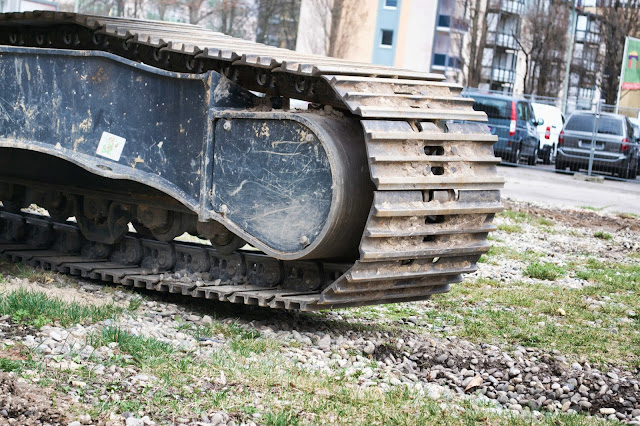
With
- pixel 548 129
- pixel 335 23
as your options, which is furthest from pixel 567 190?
pixel 335 23

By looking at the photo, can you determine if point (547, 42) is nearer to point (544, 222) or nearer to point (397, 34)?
point (397, 34)

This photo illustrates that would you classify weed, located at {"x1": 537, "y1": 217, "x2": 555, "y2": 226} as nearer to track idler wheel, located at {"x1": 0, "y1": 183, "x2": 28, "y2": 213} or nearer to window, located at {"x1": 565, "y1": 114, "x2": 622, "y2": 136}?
track idler wheel, located at {"x1": 0, "y1": 183, "x2": 28, "y2": 213}

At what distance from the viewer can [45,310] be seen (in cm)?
670

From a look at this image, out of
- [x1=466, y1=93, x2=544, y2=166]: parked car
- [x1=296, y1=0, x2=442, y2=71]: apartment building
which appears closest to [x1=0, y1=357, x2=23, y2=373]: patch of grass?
[x1=466, y1=93, x2=544, y2=166]: parked car

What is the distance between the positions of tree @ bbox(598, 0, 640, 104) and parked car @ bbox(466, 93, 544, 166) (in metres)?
23.9

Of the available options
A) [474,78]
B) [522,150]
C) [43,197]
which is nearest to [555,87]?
[474,78]

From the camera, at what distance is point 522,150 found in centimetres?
2809

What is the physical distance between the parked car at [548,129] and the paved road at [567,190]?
138 inches

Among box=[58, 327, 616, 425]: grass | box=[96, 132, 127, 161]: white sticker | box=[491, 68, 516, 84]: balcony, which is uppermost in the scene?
box=[491, 68, 516, 84]: balcony

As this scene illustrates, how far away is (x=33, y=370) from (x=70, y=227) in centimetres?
399

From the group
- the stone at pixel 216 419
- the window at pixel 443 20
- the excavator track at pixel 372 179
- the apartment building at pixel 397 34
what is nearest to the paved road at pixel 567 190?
the excavator track at pixel 372 179

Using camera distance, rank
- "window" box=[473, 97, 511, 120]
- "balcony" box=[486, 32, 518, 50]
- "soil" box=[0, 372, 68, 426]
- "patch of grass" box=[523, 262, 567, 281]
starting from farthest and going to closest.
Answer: "balcony" box=[486, 32, 518, 50], "window" box=[473, 97, 511, 120], "patch of grass" box=[523, 262, 567, 281], "soil" box=[0, 372, 68, 426]

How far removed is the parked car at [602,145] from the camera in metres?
26.3

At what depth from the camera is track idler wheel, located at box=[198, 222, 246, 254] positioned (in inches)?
314
